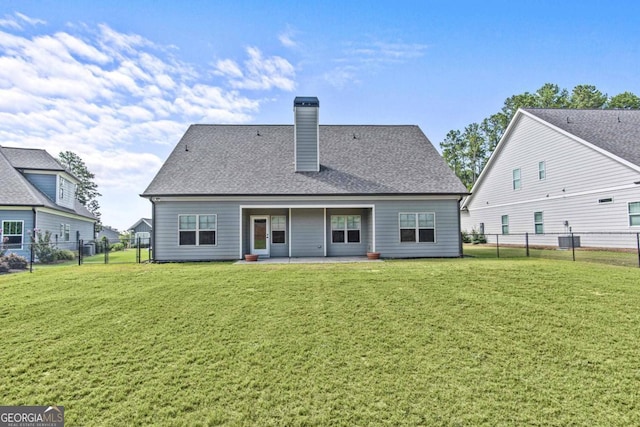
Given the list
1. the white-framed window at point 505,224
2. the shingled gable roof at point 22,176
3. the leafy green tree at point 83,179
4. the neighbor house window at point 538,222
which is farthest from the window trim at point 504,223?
the leafy green tree at point 83,179

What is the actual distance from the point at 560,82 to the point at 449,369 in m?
41.5

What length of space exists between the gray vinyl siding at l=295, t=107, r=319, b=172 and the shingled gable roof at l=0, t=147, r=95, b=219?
544 inches

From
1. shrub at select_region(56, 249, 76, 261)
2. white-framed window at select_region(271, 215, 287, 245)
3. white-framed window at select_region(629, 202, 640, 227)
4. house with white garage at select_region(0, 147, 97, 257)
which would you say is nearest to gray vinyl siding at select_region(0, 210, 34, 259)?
house with white garage at select_region(0, 147, 97, 257)

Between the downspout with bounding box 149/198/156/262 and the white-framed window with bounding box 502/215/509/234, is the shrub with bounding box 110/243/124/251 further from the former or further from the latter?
the white-framed window with bounding box 502/215/509/234

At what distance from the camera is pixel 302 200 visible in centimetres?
Result: 1316

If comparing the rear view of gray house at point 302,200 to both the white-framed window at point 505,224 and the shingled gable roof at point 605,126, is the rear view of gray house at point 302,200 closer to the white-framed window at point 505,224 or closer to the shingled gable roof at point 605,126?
the shingled gable roof at point 605,126

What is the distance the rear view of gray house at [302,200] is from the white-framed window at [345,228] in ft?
0.15

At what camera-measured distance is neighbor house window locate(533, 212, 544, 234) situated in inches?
718

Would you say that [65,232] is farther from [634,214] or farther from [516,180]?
[634,214]

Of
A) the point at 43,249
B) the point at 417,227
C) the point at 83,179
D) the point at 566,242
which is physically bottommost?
Result: the point at 566,242

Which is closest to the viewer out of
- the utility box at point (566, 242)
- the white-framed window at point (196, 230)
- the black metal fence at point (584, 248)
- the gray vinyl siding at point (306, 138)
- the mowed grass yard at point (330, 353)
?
the mowed grass yard at point (330, 353)

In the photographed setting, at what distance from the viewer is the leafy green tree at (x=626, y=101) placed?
1233 inches

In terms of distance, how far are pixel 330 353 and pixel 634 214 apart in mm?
15962

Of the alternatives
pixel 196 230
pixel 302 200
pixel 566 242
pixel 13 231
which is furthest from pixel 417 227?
pixel 13 231
